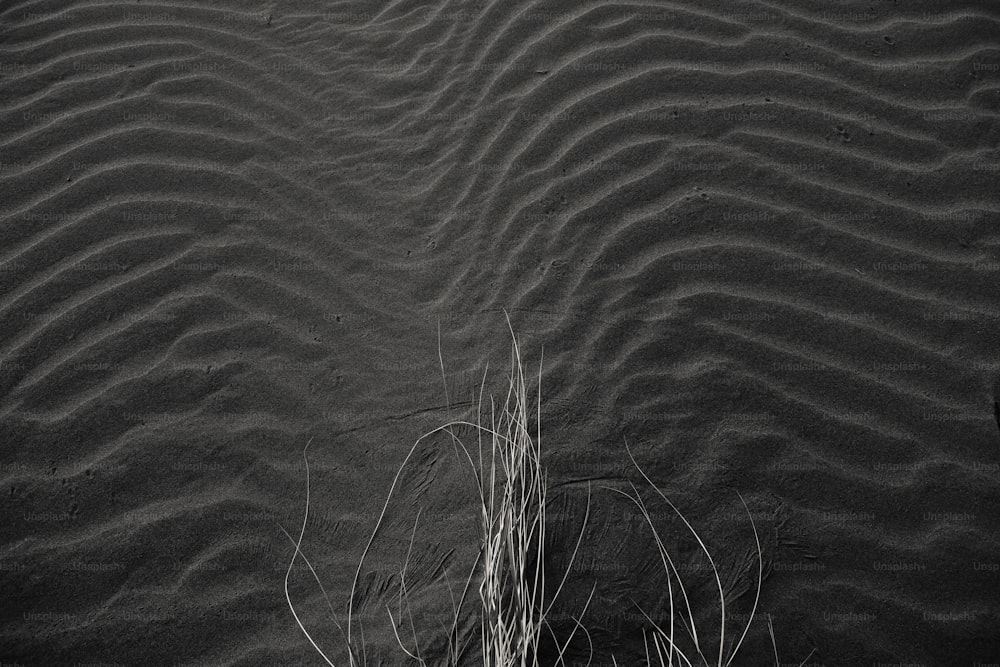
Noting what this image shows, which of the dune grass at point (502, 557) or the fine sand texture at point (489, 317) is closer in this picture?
the dune grass at point (502, 557)

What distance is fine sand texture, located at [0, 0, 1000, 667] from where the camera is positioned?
247 centimetres

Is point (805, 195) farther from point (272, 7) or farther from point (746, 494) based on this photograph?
point (272, 7)

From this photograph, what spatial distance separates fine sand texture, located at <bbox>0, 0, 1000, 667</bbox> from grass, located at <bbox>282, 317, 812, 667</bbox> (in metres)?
0.04

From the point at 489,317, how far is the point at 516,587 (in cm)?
125

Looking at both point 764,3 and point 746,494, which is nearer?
point 746,494

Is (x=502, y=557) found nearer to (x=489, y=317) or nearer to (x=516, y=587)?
(x=516, y=587)

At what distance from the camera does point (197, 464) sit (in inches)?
107

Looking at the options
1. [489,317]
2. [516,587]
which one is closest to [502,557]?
[516,587]

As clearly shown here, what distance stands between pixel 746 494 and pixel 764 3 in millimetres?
2897

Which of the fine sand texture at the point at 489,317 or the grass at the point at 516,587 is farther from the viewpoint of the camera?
the fine sand texture at the point at 489,317

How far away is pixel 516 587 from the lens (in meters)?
2.24

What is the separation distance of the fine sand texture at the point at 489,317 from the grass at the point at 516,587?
0.04 meters

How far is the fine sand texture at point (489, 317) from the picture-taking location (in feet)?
8.11

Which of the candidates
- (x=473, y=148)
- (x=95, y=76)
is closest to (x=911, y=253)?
(x=473, y=148)
